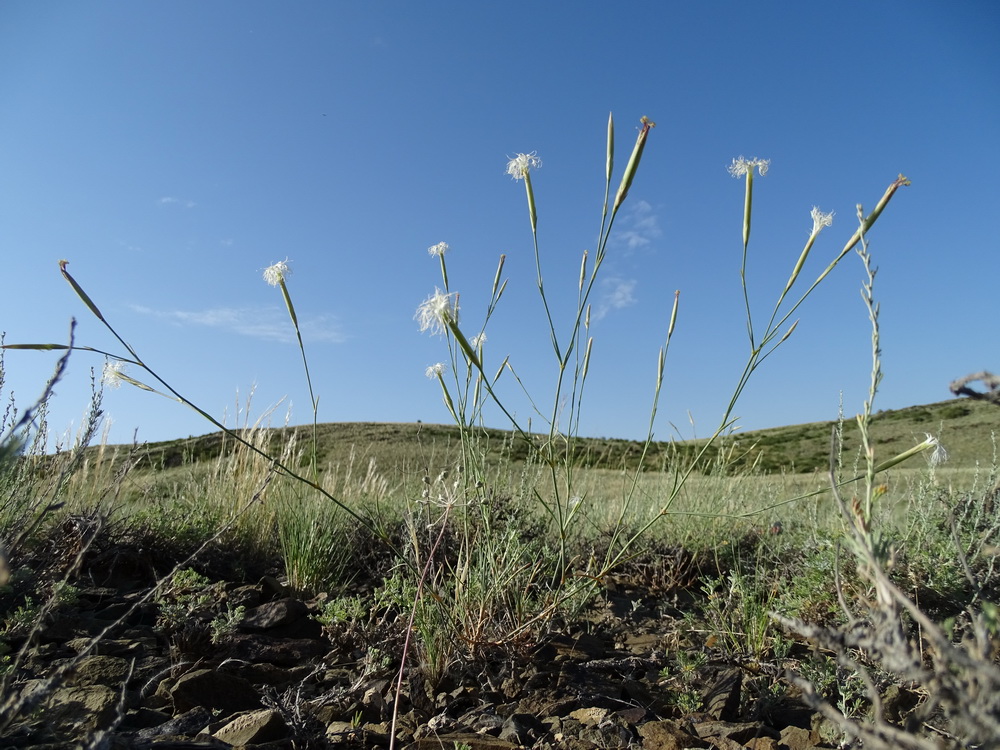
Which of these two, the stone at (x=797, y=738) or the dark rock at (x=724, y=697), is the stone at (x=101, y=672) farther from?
the stone at (x=797, y=738)

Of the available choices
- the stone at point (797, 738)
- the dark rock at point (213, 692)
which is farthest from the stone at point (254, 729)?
the stone at point (797, 738)

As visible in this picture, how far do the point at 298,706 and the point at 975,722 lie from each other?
5.08ft

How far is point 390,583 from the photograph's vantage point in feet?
7.64

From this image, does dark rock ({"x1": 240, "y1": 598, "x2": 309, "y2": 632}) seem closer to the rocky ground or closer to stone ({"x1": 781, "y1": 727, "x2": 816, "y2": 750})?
the rocky ground

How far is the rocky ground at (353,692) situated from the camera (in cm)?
168

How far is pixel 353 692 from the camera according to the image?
6.26 feet

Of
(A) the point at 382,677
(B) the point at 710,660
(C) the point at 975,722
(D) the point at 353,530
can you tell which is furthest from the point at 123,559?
(C) the point at 975,722

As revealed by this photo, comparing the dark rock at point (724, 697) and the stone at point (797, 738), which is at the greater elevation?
the dark rock at point (724, 697)

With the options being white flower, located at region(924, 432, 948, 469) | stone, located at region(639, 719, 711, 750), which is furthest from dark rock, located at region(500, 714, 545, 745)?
white flower, located at region(924, 432, 948, 469)

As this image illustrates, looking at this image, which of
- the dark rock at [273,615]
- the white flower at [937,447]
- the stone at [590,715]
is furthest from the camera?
the dark rock at [273,615]

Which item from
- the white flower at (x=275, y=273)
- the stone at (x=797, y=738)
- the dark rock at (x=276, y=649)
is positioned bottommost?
the stone at (x=797, y=738)

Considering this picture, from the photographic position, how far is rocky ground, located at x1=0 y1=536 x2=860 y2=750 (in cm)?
168

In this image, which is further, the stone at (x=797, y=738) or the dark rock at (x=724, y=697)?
the dark rock at (x=724, y=697)

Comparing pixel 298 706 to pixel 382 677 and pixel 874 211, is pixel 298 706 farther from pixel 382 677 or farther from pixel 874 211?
pixel 874 211
